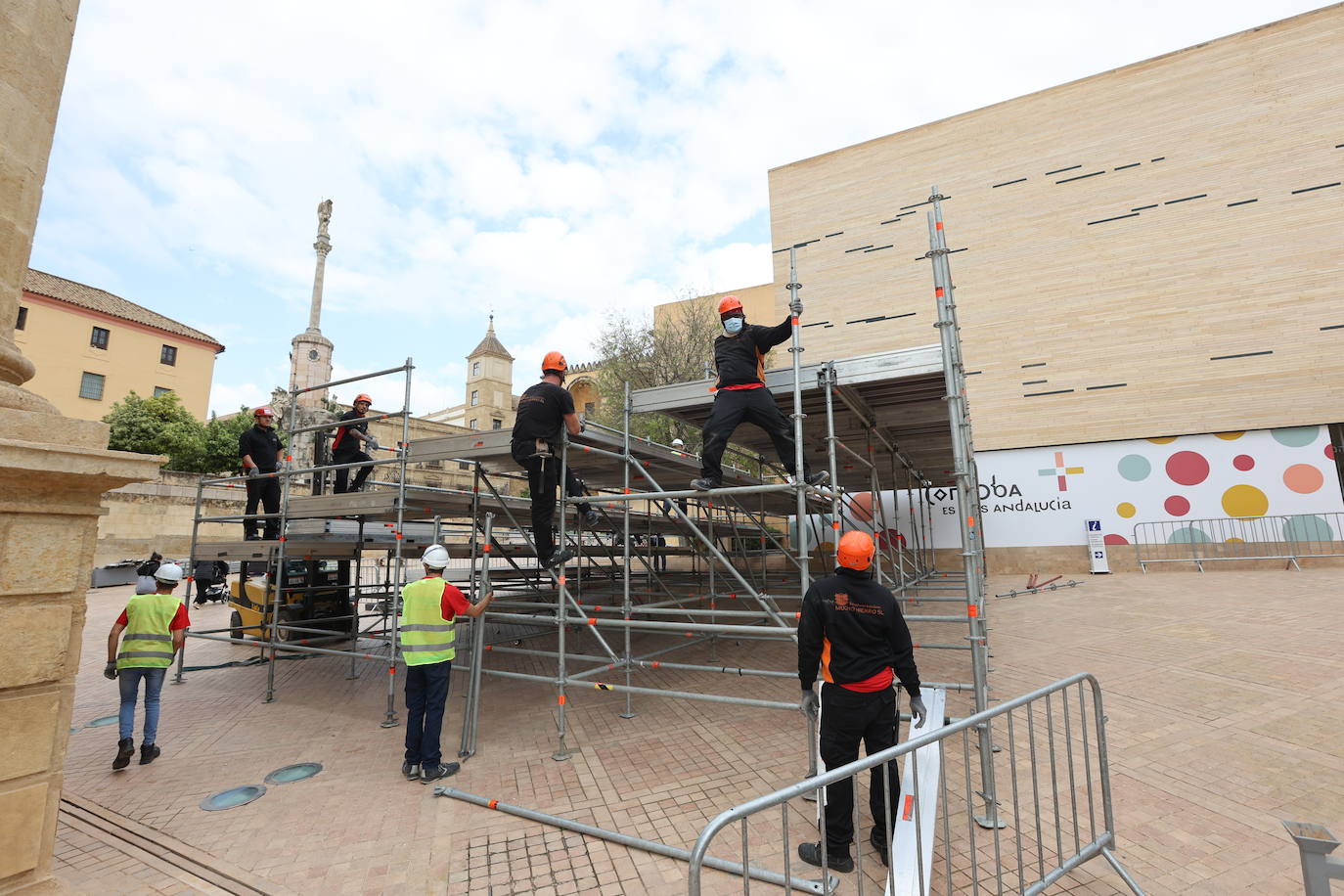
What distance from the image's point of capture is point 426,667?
16.9ft

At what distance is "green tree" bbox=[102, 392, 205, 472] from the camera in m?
28.1

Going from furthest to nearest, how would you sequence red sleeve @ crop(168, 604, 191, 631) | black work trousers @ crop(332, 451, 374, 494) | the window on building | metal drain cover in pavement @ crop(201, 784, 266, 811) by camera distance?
the window on building < black work trousers @ crop(332, 451, 374, 494) < red sleeve @ crop(168, 604, 191, 631) < metal drain cover in pavement @ crop(201, 784, 266, 811)

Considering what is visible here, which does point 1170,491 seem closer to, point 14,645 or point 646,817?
point 646,817

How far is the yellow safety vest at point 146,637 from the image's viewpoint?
5.84 meters

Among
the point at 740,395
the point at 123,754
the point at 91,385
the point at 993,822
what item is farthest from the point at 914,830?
the point at 91,385

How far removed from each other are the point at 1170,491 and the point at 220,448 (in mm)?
39204

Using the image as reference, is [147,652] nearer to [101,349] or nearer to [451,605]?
[451,605]

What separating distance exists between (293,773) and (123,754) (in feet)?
5.37

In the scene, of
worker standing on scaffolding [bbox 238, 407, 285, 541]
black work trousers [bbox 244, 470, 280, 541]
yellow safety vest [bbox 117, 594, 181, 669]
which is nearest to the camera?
yellow safety vest [bbox 117, 594, 181, 669]

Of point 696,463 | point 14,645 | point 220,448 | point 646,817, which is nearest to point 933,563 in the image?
point 696,463

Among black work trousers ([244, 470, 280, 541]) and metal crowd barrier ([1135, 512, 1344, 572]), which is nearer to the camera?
black work trousers ([244, 470, 280, 541])

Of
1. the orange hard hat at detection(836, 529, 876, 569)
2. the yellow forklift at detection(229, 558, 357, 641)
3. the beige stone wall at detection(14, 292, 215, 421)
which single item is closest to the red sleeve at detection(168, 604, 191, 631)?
the yellow forklift at detection(229, 558, 357, 641)

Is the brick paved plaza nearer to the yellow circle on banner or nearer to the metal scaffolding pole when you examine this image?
the metal scaffolding pole

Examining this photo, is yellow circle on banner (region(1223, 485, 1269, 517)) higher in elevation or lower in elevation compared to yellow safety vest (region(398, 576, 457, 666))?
higher
